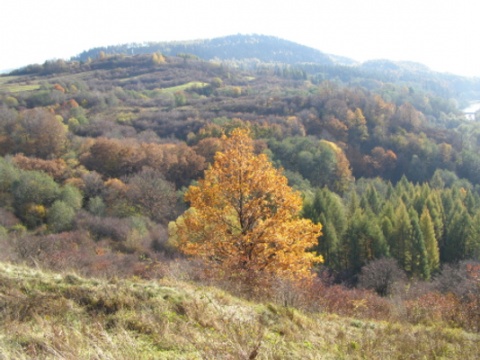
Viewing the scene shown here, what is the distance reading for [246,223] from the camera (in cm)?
1407

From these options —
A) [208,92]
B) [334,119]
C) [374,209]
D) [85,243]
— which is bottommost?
[374,209]

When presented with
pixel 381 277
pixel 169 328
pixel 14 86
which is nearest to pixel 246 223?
pixel 169 328

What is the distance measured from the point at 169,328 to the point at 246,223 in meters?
8.17

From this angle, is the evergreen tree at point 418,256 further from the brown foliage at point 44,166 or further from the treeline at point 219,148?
the brown foliage at point 44,166

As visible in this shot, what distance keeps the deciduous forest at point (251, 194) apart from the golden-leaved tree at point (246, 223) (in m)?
0.06

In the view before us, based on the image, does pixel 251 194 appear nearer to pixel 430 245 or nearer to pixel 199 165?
pixel 430 245

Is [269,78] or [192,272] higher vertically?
[269,78]

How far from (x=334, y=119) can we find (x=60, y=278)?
9485 cm

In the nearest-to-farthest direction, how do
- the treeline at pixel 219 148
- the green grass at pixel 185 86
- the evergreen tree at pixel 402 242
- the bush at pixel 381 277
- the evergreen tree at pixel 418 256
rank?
the bush at pixel 381 277, the evergreen tree at pixel 418 256, the evergreen tree at pixel 402 242, the treeline at pixel 219 148, the green grass at pixel 185 86

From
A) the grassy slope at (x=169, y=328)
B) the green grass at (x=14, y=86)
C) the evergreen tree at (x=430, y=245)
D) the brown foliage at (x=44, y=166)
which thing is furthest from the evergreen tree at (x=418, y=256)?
the green grass at (x=14, y=86)

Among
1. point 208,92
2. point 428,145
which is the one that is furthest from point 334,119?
point 208,92

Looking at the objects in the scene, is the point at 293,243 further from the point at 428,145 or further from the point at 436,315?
the point at 428,145

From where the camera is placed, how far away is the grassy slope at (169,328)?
5.14m

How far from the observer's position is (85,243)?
3703 centimetres
